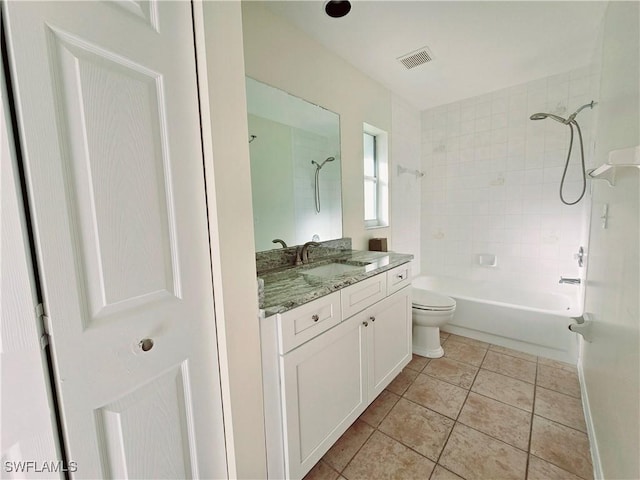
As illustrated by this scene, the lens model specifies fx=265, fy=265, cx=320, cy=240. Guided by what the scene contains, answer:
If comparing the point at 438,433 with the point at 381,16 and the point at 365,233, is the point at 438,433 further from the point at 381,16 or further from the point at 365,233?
the point at 381,16

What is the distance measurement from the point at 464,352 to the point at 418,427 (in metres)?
1.02

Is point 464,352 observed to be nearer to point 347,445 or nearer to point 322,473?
point 347,445

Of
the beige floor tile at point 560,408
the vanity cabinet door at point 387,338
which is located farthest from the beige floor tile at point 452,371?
the beige floor tile at point 560,408

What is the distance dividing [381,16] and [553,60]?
63.8 inches

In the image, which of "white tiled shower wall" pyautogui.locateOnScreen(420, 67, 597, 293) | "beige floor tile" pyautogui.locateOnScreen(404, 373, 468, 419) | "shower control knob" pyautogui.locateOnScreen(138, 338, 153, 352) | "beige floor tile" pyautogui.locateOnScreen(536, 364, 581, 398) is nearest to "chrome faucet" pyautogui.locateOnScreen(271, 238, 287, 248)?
"shower control knob" pyautogui.locateOnScreen(138, 338, 153, 352)

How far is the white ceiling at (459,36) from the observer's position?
1552mm

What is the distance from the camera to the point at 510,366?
6.71 feet

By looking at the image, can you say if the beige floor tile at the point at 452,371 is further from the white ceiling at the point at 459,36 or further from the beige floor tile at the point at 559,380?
the white ceiling at the point at 459,36

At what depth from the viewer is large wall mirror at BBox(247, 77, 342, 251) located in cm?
155

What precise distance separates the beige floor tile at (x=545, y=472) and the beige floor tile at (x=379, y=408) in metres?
0.68

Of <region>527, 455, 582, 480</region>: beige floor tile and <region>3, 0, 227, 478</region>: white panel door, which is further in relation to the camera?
<region>527, 455, 582, 480</region>: beige floor tile

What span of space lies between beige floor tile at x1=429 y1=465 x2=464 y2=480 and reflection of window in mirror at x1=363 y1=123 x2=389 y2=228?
169 centimetres

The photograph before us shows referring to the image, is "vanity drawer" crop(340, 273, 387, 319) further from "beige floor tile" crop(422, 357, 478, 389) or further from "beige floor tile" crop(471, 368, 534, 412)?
"beige floor tile" crop(471, 368, 534, 412)

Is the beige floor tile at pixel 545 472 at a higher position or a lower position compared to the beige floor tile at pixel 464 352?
lower
